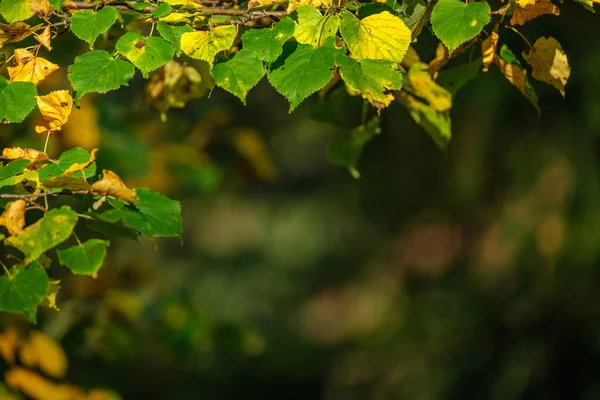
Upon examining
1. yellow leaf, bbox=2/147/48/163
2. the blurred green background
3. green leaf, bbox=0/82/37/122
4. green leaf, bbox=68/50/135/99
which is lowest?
the blurred green background

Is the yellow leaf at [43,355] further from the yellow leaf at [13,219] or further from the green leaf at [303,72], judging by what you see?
the green leaf at [303,72]

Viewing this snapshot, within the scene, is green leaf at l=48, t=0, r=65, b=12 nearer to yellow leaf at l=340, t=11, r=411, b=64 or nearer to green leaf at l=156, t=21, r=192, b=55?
green leaf at l=156, t=21, r=192, b=55

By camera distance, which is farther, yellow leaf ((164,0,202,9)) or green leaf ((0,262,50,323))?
yellow leaf ((164,0,202,9))

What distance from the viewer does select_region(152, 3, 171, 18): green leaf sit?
0.91m

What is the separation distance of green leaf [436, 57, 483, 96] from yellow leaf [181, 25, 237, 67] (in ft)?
1.13

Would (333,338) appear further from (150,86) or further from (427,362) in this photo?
(150,86)

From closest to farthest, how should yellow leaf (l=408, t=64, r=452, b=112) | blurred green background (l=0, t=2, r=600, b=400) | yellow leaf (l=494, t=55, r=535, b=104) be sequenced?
yellow leaf (l=494, t=55, r=535, b=104)
yellow leaf (l=408, t=64, r=452, b=112)
blurred green background (l=0, t=2, r=600, b=400)

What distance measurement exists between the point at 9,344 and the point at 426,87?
3.83ft

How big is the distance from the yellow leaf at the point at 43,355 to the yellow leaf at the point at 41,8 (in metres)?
1.06

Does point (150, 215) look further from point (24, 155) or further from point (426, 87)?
point (426, 87)

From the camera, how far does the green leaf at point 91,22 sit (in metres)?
0.87

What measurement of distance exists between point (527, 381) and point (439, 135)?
1.60 metres

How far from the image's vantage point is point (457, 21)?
2.81 feet

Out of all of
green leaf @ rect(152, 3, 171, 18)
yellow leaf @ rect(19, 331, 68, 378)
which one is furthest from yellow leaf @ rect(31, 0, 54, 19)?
yellow leaf @ rect(19, 331, 68, 378)
